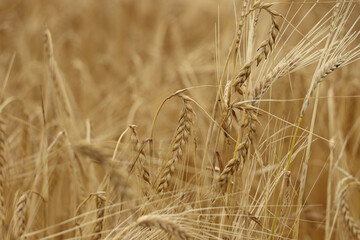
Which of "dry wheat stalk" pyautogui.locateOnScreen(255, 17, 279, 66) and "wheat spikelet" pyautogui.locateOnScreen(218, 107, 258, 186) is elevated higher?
"dry wheat stalk" pyautogui.locateOnScreen(255, 17, 279, 66)

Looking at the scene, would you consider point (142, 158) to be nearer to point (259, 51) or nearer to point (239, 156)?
point (239, 156)

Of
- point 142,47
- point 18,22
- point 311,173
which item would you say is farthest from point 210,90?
point 18,22

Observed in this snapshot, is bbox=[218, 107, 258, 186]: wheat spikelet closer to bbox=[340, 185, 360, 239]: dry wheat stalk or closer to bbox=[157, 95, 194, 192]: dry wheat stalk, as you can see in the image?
bbox=[157, 95, 194, 192]: dry wheat stalk

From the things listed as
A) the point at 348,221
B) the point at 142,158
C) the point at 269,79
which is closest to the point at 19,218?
the point at 142,158

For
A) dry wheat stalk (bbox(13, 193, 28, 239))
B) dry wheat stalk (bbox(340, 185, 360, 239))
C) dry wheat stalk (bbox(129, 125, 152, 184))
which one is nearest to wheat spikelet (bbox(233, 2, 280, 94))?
dry wheat stalk (bbox(129, 125, 152, 184))

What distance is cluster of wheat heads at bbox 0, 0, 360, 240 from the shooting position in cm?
105

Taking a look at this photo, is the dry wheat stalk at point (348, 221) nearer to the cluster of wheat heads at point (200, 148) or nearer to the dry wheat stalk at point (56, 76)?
the cluster of wheat heads at point (200, 148)

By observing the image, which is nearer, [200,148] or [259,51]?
[259,51]

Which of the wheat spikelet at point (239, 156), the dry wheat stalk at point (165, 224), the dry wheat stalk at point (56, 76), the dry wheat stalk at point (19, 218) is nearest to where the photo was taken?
the dry wheat stalk at point (165, 224)

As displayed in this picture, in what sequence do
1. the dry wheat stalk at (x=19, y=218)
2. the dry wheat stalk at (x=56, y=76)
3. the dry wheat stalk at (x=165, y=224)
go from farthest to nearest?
the dry wheat stalk at (x=56, y=76), the dry wheat stalk at (x=19, y=218), the dry wheat stalk at (x=165, y=224)

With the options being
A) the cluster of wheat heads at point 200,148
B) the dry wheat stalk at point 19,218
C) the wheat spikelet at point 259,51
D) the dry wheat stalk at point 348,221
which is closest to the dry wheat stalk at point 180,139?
the cluster of wheat heads at point 200,148

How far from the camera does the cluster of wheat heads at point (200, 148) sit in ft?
3.45

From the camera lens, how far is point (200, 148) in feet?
4.54

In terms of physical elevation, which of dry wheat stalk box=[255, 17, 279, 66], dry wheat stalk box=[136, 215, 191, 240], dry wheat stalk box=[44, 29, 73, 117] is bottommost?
dry wheat stalk box=[136, 215, 191, 240]
